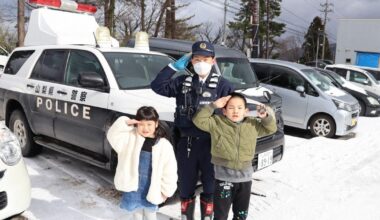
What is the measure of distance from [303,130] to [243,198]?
7.13 m

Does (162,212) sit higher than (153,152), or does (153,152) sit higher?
(153,152)

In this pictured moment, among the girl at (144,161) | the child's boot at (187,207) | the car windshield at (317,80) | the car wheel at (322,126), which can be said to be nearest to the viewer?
the girl at (144,161)

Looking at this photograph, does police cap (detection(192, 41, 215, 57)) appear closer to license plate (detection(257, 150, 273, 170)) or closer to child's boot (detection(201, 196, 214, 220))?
child's boot (detection(201, 196, 214, 220))

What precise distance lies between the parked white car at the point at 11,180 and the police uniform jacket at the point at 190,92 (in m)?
1.27

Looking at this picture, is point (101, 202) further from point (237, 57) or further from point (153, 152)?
point (237, 57)

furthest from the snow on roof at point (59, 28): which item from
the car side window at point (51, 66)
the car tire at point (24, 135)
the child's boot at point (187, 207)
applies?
the child's boot at point (187, 207)

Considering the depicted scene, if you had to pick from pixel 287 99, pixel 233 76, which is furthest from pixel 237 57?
pixel 287 99

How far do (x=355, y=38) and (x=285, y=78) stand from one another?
2971 centimetres

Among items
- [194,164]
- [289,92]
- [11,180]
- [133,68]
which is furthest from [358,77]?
[11,180]

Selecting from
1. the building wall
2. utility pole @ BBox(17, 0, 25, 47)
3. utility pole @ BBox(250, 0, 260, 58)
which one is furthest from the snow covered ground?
the building wall

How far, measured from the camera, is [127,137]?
291 cm

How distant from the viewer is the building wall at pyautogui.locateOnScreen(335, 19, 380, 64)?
34.4 metres

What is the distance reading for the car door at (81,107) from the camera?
4543mm

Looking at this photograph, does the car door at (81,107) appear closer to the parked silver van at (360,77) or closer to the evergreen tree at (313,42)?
the parked silver van at (360,77)
